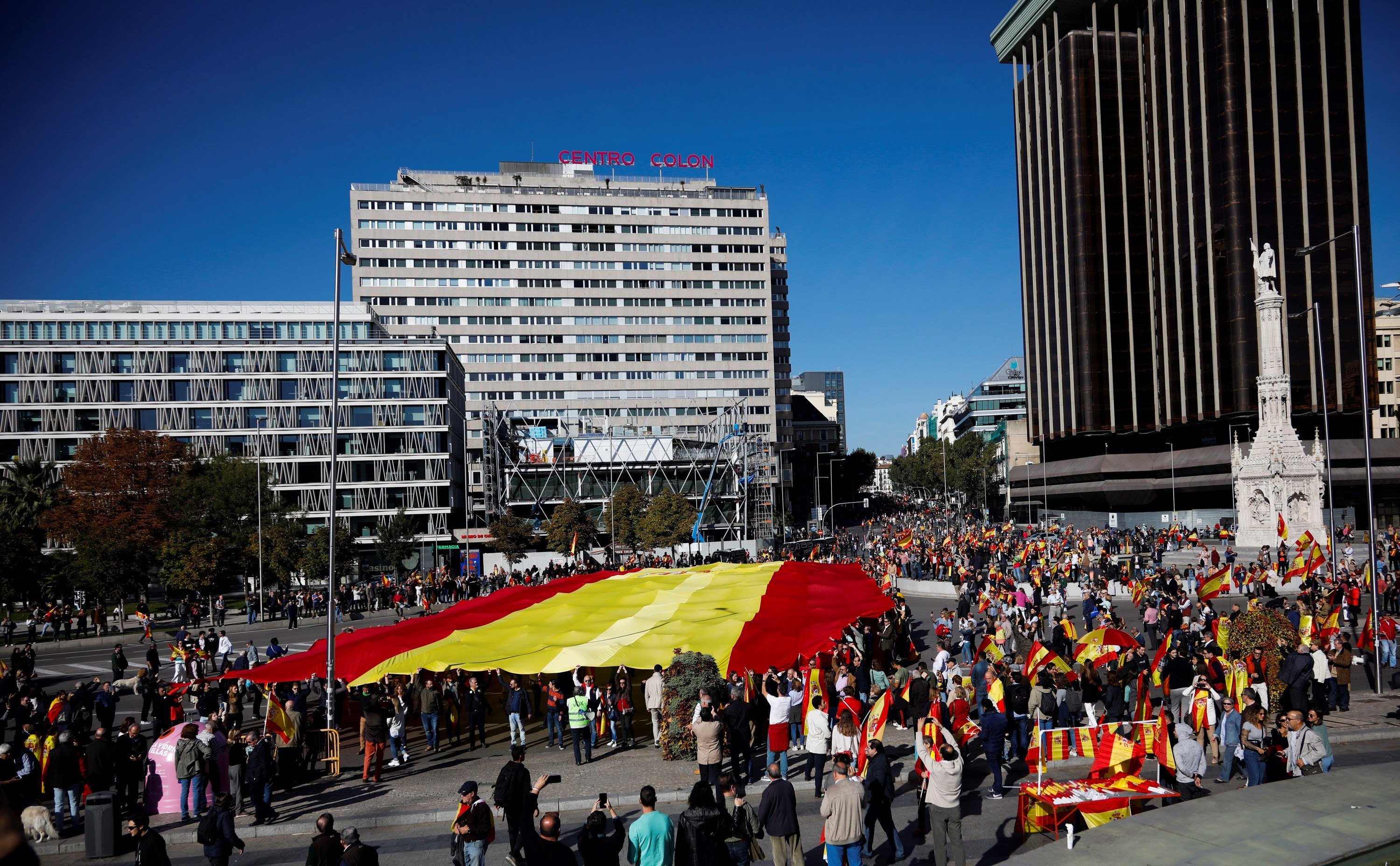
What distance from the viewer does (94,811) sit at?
13305mm

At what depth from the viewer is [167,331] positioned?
85312mm

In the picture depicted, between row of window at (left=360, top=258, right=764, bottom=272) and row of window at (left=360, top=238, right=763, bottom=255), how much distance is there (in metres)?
1.34

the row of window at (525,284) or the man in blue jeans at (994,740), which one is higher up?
the row of window at (525,284)

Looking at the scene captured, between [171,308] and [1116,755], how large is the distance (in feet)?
301

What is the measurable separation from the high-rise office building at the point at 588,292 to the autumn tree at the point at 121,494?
156ft

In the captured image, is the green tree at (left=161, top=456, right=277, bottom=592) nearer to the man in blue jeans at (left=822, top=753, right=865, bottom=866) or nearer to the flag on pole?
the flag on pole

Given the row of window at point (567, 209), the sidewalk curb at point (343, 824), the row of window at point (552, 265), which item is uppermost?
the row of window at point (567, 209)

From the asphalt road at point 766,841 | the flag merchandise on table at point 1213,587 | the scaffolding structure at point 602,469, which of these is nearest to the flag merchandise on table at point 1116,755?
the asphalt road at point 766,841

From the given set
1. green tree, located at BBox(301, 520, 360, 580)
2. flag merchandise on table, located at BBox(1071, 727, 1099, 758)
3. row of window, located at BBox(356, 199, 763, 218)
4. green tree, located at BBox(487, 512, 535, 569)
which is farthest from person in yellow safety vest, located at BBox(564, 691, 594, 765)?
row of window, located at BBox(356, 199, 763, 218)

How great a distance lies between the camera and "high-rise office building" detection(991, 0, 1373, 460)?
262 feet

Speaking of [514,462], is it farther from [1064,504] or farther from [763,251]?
[1064,504]

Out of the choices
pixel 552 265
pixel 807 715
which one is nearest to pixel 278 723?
pixel 807 715

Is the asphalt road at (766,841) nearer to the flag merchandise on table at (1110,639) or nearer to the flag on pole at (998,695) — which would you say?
the flag on pole at (998,695)

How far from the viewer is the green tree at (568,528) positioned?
233 feet
